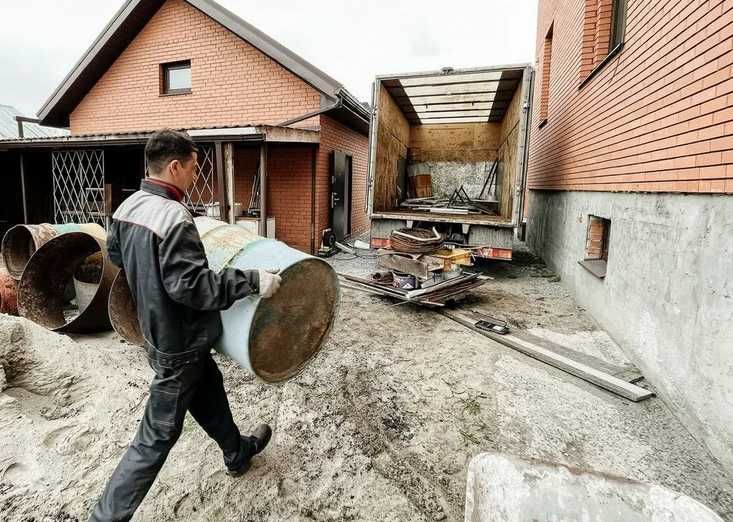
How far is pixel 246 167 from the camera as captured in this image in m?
9.06

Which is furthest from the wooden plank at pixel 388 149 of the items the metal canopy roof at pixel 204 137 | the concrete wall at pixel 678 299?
the concrete wall at pixel 678 299

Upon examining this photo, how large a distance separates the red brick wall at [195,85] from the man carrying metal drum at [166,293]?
713cm

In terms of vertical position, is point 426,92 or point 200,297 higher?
point 426,92

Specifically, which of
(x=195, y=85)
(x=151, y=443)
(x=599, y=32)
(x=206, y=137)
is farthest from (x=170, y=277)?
(x=195, y=85)

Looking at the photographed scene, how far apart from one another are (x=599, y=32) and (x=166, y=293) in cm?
691

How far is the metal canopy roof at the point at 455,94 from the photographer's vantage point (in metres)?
6.96

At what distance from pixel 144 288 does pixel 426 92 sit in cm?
790

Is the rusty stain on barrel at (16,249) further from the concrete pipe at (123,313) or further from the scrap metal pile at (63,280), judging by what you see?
the concrete pipe at (123,313)

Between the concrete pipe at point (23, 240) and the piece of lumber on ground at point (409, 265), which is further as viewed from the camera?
the piece of lumber on ground at point (409, 265)

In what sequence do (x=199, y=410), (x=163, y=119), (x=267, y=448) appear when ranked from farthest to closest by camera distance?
1. (x=163, y=119)
2. (x=267, y=448)
3. (x=199, y=410)

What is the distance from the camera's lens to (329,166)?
30.8 ft

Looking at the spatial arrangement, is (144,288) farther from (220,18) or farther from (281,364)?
(220,18)

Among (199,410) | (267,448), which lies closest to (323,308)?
(199,410)

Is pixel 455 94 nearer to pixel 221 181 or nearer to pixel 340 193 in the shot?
pixel 340 193
